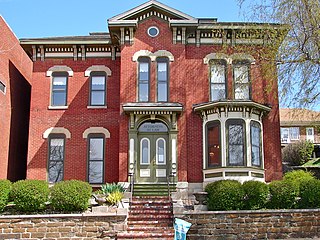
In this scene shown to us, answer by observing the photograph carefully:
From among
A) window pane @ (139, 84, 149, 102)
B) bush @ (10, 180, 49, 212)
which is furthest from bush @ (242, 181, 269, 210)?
bush @ (10, 180, 49, 212)

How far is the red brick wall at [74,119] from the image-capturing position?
65.0 feet

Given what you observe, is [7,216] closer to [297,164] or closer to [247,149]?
[247,149]

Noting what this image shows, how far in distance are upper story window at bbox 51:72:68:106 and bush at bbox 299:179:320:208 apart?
11.5 m

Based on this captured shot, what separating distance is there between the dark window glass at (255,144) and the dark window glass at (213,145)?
4.95 feet

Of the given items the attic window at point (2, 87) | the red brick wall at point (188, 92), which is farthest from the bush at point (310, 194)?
the attic window at point (2, 87)

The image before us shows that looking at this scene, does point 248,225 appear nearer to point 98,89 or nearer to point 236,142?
point 236,142

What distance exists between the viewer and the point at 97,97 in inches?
812

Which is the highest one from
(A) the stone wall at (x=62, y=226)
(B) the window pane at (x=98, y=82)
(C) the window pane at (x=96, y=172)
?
(B) the window pane at (x=98, y=82)

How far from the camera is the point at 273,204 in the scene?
15.2 metres

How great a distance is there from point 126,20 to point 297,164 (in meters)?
19.0

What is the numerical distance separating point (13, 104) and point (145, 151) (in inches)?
276

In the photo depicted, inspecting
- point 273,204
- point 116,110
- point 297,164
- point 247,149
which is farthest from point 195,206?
point 297,164

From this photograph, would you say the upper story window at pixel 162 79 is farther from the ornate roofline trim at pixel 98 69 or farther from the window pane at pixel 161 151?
the ornate roofline trim at pixel 98 69

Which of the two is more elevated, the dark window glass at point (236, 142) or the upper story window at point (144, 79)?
the upper story window at point (144, 79)
